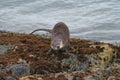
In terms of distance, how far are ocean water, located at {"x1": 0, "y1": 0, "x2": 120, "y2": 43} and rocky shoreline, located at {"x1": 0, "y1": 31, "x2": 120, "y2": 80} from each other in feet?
21.5

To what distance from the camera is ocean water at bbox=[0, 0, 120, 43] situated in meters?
17.4

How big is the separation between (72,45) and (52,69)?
1.66 metres

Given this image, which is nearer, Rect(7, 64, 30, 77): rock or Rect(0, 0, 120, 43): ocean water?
Rect(7, 64, 30, 77): rock

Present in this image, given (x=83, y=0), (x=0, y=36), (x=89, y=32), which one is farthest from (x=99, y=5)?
(x=0, y=36)

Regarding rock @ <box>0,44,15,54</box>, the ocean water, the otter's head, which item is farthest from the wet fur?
the ocean water

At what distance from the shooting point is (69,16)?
19828 mm

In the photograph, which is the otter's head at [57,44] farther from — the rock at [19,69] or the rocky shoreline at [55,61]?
the rock at [19,69]

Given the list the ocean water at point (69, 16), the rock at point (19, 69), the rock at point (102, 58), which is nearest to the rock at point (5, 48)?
the rock at point (19, 69)

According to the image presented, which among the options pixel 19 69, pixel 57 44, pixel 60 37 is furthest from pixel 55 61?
pixel 19 69

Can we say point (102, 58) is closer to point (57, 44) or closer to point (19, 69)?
point (57, 44)

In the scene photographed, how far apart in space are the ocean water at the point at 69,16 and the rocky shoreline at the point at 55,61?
6.56 m

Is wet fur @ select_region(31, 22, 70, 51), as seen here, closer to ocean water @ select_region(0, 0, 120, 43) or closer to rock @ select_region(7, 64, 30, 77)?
rock @ select_region(7, 64, 30, 77)

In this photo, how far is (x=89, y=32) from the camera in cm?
1725

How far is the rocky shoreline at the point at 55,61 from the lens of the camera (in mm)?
7480
